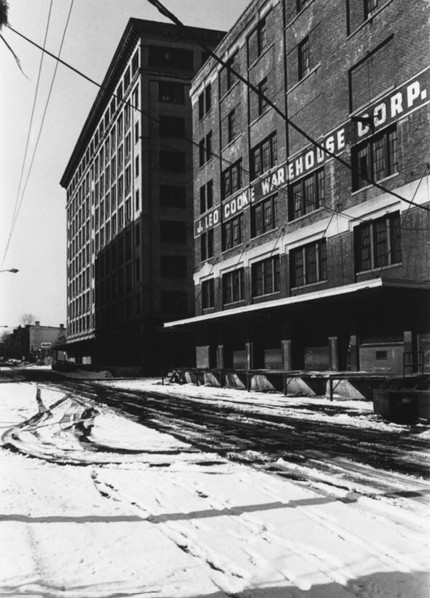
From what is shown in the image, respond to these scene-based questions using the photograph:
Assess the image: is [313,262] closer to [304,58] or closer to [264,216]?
→ [264,216]

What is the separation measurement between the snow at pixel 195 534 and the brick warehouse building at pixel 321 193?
1007 centimetres

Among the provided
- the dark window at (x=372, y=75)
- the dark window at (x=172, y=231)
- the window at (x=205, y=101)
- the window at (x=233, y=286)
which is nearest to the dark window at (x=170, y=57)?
the dark window at (x=172, y=231)

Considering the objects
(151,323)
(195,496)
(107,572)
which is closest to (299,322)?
(195,496)

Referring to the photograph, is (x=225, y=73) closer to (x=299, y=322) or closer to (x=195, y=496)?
(x=299, y=322)

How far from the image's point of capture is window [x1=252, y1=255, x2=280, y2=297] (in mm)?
31266

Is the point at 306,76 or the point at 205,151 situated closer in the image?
the point at 306,76

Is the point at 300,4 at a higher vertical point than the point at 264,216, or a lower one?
higher

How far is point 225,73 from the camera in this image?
37.9 metres

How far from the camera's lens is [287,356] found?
94.8 feet

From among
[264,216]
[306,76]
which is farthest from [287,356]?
[306,76]

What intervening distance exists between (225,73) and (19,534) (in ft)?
121

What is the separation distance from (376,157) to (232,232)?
48.9 ft

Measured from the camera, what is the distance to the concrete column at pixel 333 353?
81.1 ft

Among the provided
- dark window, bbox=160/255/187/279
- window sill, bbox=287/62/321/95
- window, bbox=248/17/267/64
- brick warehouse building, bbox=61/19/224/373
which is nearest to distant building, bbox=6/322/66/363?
brick warehouse building, bbox=61/19/224/373
